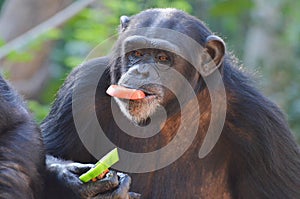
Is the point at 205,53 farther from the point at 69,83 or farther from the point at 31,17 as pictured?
the point at 31,17

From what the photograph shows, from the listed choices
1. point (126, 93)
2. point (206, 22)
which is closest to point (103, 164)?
point (126, 93)

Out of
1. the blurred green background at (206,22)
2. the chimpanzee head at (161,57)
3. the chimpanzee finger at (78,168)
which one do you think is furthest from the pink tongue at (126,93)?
the blurred green background at (206,22)

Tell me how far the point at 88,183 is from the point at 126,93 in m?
0.71

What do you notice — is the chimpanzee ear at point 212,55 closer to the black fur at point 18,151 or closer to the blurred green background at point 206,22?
the blurred green background at point 206,22

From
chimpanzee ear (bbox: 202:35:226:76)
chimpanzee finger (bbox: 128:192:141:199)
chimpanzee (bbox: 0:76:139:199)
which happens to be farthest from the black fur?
chimpanzee ear (bbox: 202:35:226:76)

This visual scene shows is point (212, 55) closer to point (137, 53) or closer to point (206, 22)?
point (137, 53)

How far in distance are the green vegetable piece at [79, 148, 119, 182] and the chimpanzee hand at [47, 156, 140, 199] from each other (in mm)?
58

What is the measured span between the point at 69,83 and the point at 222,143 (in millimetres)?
1318

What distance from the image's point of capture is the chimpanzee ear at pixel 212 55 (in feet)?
21.0

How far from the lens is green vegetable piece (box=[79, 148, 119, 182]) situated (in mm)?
5445

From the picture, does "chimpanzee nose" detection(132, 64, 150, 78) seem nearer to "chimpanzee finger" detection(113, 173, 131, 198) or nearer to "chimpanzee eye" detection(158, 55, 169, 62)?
"chimpanzee eye" detection(158, 55, 169, 62)

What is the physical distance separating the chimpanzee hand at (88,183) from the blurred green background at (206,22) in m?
1.85

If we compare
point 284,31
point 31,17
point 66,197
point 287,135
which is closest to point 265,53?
point 284,31

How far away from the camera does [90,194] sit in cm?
562
